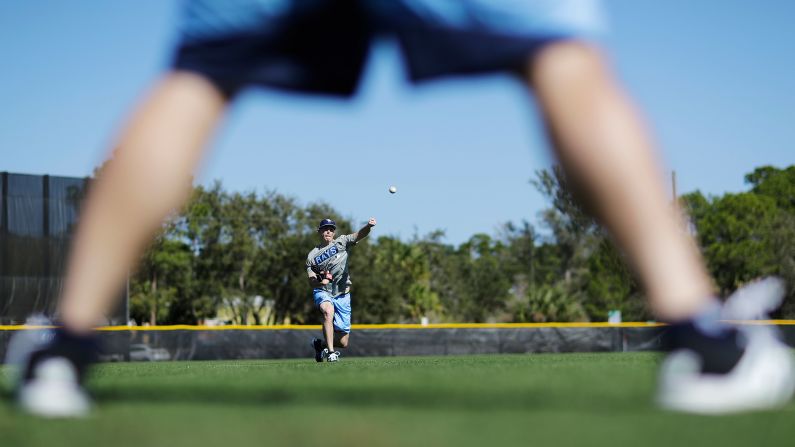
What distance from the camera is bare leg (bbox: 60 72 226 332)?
2.41 metres

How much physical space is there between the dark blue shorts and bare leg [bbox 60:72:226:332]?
115 mm

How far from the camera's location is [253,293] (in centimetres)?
5816

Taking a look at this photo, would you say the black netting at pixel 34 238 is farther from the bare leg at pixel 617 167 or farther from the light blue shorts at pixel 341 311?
the bare leg at pixel 617 167

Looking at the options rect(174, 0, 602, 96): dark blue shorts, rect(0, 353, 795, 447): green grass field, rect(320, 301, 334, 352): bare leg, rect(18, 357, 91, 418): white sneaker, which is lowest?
rect(320, 301, 334, 352): bare leg

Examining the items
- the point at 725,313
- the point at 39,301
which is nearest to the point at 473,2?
the point at 725,313

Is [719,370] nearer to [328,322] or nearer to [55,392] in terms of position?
[55,392]

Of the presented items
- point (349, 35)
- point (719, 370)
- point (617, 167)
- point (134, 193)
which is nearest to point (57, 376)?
point (134, 193)

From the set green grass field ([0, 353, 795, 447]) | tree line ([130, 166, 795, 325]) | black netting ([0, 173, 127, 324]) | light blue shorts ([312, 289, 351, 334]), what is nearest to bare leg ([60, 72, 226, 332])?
green grass field ([0, 353, 795, 447])

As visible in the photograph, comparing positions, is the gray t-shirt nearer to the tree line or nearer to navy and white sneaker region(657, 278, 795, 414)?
navy and white sneaker region(657, 278, 795, 414)

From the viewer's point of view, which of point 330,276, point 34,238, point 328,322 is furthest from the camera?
point 34,238

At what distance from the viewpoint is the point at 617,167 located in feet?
7.43

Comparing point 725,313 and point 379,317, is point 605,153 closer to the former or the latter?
point 725,313

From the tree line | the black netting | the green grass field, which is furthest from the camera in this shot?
the tree line

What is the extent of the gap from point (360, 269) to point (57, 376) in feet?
183
